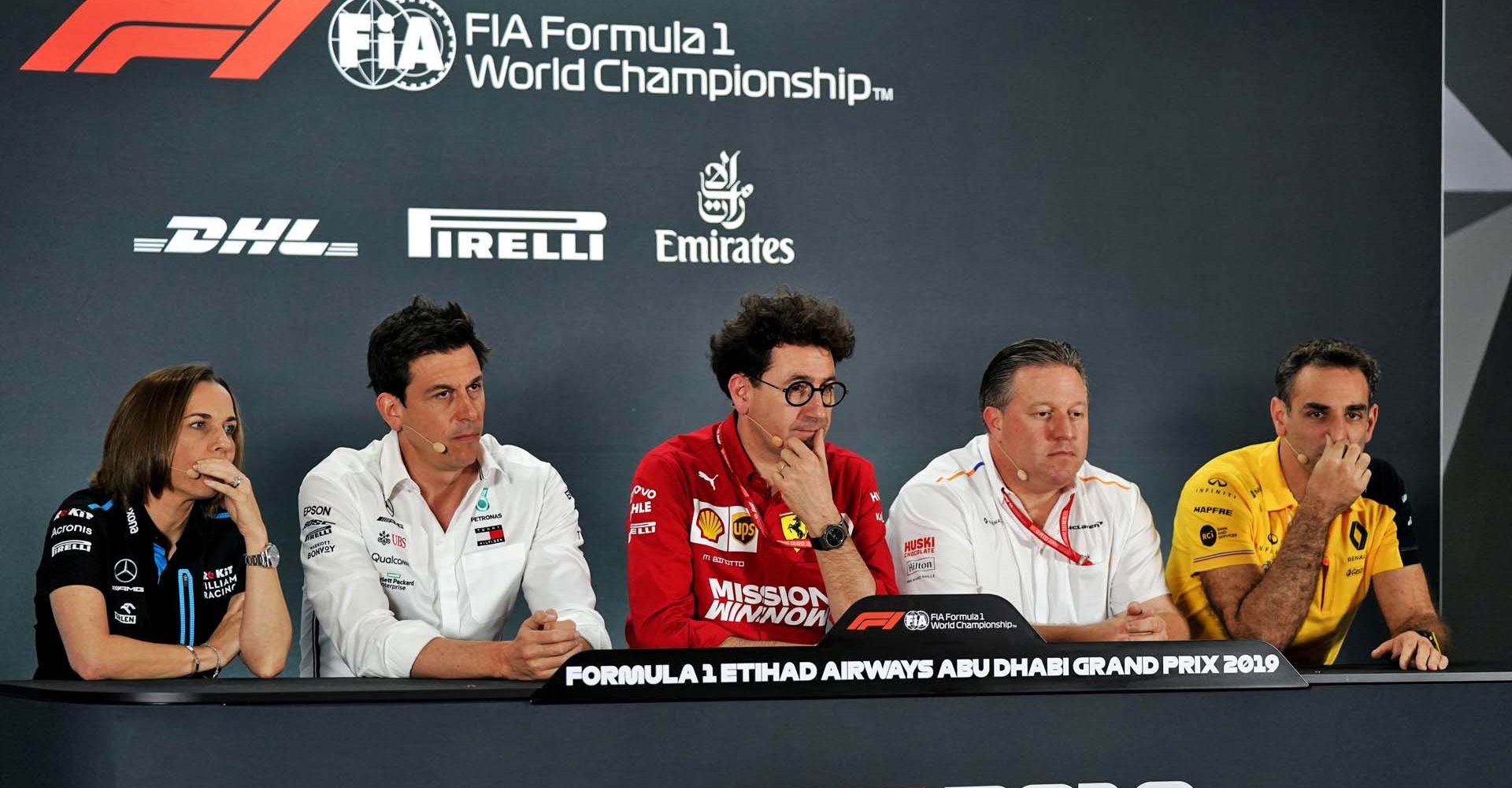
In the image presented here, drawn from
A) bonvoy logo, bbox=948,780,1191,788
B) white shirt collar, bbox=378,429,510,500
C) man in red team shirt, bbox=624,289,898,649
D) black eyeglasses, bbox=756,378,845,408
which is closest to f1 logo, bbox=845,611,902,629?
bonvoy logo, bbox=948,780,1191,788

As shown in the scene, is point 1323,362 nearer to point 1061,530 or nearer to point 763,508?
point 1061,530

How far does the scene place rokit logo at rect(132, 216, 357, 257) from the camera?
123 inches

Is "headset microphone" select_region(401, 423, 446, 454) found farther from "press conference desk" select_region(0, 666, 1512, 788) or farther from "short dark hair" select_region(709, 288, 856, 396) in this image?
"press conference desk" select_region(0, 666, 1512, 788)

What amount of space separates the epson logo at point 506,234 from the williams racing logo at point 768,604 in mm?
984

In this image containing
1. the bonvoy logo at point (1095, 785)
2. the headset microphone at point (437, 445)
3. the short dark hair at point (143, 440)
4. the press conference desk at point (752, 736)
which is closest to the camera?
the press conference desk at point (752, 736)

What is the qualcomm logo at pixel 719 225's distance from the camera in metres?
Result: 3.37

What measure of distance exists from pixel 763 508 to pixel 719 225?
0.86 m

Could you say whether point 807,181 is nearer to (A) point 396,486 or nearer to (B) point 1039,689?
(A) point 396,486

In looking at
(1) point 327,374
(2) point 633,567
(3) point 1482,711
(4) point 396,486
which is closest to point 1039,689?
(3) point 1482,711

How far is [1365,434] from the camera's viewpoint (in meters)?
3.22

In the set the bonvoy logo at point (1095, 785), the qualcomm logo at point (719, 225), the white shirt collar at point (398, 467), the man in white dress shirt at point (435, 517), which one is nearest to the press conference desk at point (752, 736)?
the bonvoy logo at point (1095, 785)

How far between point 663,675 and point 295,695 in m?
0.51

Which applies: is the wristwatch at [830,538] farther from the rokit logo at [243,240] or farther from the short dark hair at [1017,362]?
the rokit logo at [243,240]

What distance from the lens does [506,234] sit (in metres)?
3.29
